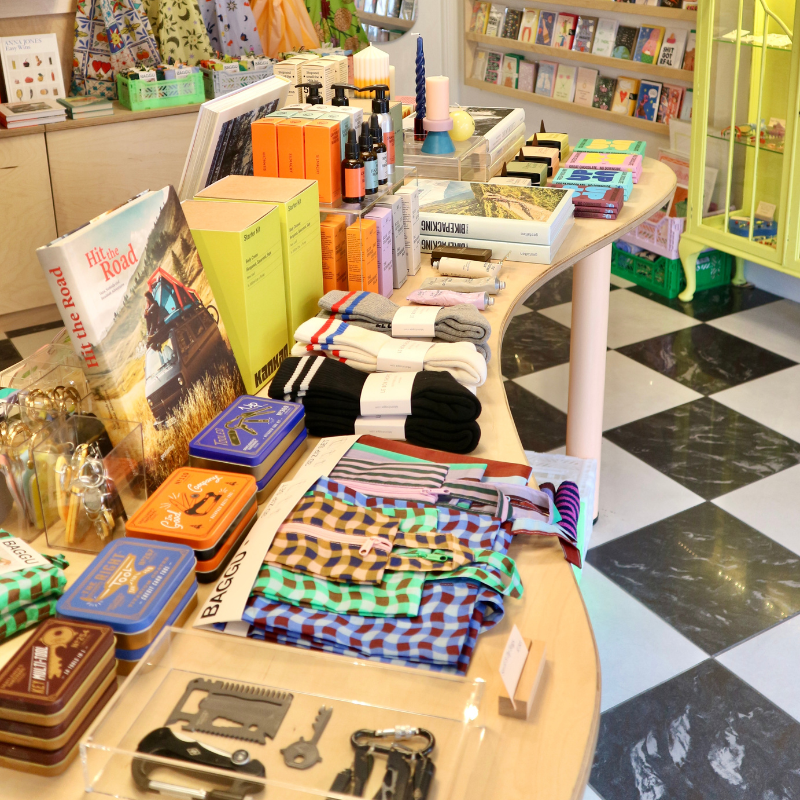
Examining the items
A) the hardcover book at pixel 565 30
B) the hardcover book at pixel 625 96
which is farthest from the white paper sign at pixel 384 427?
the hardcover book at pixel 565 30

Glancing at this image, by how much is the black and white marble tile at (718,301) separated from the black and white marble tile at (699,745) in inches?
85.0

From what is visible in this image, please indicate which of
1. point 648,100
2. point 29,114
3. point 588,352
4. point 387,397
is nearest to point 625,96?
point 648,100

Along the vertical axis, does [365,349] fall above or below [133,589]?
above

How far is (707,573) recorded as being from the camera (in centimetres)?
225

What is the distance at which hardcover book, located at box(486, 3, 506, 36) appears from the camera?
4.92 meters

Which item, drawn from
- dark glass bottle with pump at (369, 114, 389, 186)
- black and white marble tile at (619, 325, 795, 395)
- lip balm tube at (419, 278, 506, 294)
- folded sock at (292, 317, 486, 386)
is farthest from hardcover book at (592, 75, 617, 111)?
folded sock at (292, 317, 486, 386)

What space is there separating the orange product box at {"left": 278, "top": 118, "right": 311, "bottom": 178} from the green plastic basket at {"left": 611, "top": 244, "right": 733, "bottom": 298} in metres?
2.60

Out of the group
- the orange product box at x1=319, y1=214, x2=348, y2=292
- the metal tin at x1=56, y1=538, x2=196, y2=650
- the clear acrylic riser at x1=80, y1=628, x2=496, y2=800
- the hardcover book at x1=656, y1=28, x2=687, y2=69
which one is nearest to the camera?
the clear acrylic riser at x1=80, y1=628, x2=496, y2=800

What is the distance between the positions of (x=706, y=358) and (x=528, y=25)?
237 centimetres

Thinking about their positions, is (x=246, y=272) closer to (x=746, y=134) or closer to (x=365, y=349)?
(x=365, y=349)

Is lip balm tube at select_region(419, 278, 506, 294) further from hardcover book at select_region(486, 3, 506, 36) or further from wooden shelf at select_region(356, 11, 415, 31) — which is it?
wooden shelf at select_region(356, 11, 415, 31)

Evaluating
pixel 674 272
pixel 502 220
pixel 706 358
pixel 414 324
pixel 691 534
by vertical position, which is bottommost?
pixel 691 534

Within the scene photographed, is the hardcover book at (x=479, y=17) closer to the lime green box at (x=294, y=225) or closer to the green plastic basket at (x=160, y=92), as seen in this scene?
the green plastic basket at (x=160, y=92)

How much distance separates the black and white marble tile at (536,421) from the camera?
2.86 metres
